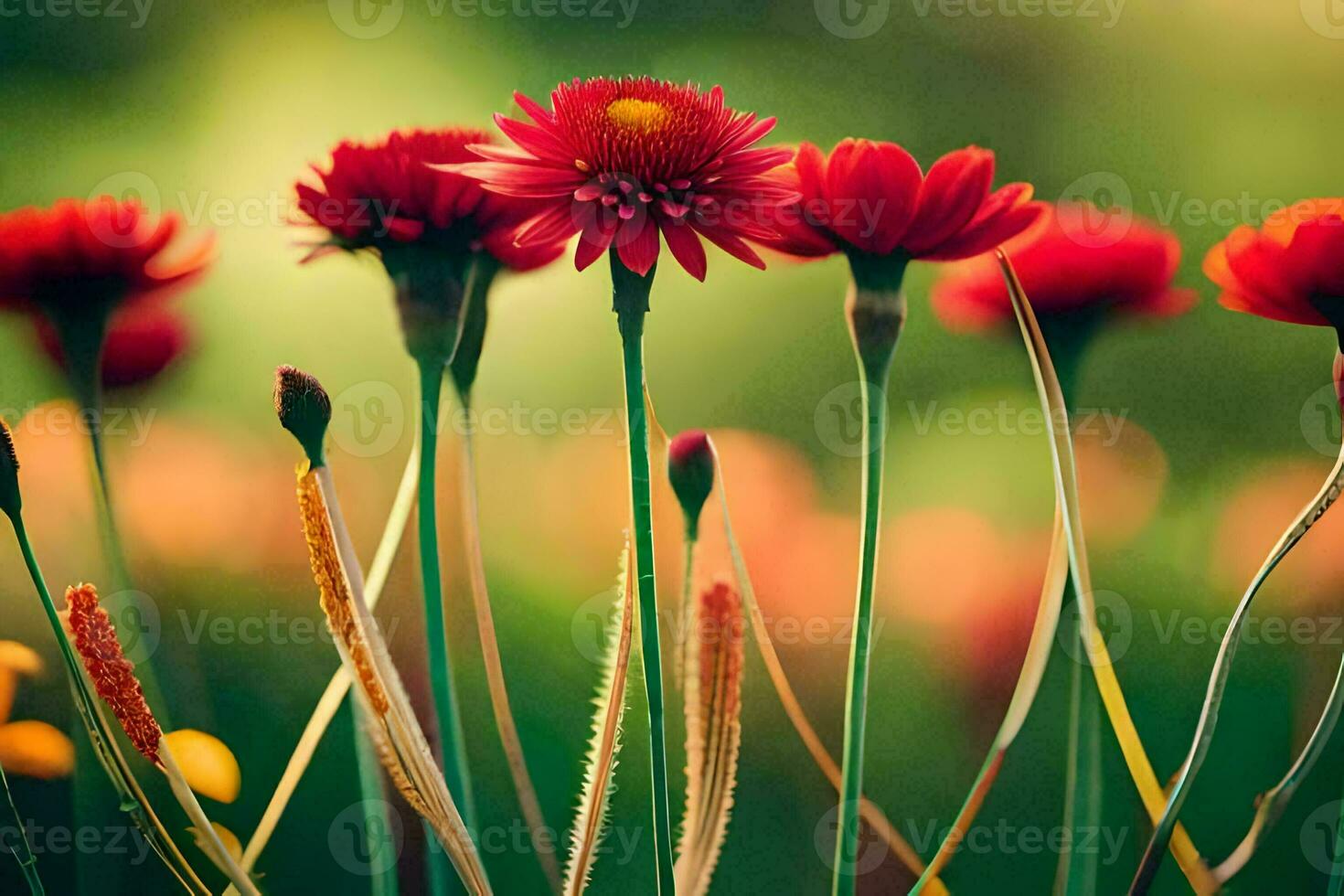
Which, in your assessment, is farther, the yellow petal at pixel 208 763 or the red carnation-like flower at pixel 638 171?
the yellow petal at pixel 208 763

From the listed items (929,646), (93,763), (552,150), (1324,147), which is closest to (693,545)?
(929,646)

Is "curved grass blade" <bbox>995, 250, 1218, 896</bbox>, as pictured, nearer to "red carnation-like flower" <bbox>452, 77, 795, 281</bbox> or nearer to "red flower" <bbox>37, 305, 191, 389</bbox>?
"red carnation-like flower" <bbox>452, 77, 795, 281</bbox>

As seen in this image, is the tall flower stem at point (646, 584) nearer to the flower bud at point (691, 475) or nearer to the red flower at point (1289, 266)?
the flower bud at point (691, 475)

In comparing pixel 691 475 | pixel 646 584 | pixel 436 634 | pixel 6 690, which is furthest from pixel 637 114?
pixel 6 690

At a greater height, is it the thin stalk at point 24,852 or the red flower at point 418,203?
the red flower at point 418,203

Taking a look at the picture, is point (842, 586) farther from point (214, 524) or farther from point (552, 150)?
point (214, 524)

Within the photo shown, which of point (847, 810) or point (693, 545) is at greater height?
point (693, 545)

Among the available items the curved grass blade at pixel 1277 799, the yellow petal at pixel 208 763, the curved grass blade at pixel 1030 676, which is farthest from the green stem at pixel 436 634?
the curved grass blade at pixel 1277 799

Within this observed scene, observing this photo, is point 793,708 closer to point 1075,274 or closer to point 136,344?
point 1075,274
